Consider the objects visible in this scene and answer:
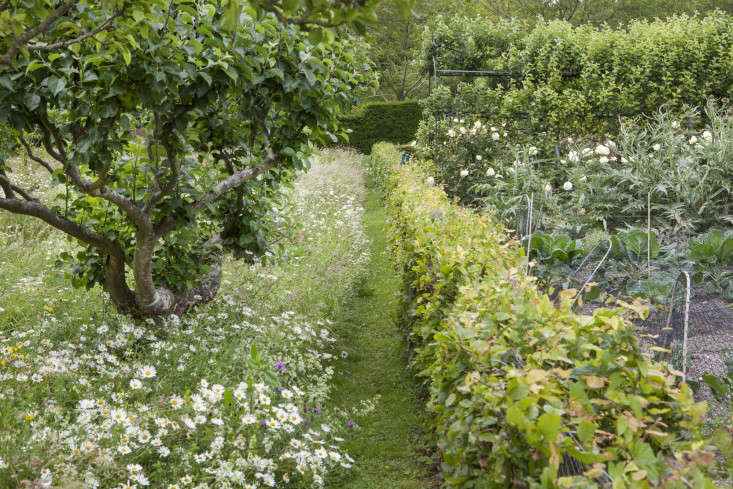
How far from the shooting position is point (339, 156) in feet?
59.0

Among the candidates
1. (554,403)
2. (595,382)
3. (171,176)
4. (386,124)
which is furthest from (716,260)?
(386,124)

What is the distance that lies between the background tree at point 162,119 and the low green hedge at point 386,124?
18636mm

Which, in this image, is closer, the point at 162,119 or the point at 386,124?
the point at 162,119

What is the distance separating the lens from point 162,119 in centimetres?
343

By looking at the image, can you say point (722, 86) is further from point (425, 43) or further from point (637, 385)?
point (637, 385)

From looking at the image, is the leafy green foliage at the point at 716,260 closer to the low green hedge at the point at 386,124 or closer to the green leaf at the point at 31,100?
the green leaf at the point at 31,100

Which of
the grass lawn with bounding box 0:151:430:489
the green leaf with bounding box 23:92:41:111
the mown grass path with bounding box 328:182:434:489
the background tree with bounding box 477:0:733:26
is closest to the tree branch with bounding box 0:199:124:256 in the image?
the grass lawn with bounding box 0:151:430:489

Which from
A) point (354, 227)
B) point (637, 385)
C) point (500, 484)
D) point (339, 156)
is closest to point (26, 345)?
point (500, 484)

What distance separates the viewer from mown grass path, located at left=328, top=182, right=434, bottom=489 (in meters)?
3.46

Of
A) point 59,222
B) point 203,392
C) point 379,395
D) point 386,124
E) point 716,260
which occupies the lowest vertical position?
point 386,124

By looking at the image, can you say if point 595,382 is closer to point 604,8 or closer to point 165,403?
point 165,403

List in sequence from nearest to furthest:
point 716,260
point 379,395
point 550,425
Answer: point 550,425, point 379,395, point 716,260

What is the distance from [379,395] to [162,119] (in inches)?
97.6

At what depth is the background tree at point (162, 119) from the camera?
9.12 feet
